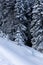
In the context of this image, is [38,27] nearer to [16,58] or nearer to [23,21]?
[23,21]

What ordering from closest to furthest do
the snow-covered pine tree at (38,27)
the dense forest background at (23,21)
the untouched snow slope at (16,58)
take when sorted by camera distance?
the untouched snow slope at (16,58)
the snow-covered pine tree at (38,27)
the dense forest background at (23,21)

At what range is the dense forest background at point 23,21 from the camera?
1517 cm

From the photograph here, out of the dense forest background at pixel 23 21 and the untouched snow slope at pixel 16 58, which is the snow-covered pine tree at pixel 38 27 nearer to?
the dense forest background at pixel 23 21

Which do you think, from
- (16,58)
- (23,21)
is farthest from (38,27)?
(16,58)

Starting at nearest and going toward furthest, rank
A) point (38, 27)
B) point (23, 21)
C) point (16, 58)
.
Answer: point (16, 58), point (38, 27), point (23, 21)

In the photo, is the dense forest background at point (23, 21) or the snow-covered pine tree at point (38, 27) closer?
the snow-covered pine tree at point (38, 27)

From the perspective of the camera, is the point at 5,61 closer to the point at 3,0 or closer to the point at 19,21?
the point at 19,21

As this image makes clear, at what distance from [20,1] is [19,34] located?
240 centimetres

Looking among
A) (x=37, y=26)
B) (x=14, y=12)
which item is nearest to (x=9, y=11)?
(x=14, y=12)

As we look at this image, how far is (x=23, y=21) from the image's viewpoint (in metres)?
17.5

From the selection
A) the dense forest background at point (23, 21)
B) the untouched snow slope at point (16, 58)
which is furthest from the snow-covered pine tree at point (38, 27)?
the untouched snow slope at point (16, 58)

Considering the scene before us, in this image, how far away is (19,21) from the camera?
17.6 m

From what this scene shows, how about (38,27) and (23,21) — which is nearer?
(38,27)

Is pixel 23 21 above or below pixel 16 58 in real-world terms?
above
